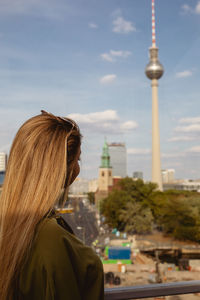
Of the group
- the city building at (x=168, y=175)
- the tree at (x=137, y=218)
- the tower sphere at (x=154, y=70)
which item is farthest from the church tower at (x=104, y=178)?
the city building at (x=168, y=175)

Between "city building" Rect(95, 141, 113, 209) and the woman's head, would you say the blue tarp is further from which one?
"city building" Rect(95, 141, 113, 209)

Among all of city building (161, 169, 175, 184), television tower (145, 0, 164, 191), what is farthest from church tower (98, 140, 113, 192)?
city building (161, 169, 175, 184)

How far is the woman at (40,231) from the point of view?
983 millimetres

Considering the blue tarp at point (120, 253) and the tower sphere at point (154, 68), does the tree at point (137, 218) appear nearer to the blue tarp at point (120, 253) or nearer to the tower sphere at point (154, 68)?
the blue tarp at point (120, 253)

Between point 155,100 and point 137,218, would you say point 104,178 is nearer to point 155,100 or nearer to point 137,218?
point 155,100

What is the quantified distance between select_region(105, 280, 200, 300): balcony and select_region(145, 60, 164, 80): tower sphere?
187 ft

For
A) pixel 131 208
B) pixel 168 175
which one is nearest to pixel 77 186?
pixel 131 208

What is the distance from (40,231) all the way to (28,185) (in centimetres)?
15

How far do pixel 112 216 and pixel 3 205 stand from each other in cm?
3099

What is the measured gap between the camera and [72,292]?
100cm

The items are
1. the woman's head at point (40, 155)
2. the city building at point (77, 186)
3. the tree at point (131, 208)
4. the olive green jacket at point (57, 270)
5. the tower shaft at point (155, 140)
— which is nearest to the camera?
the olive green jacket at point (57, 270)

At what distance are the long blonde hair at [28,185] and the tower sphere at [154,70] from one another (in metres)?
57.8

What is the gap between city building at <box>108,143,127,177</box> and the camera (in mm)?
155250

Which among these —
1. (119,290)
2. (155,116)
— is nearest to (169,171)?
(155,116)
